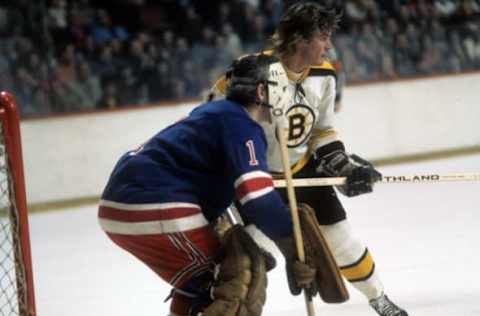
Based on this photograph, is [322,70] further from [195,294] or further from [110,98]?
[110,98]

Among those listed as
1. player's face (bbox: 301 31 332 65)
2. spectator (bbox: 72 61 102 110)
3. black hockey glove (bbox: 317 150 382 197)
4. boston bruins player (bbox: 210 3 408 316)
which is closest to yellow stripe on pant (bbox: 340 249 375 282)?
boston bruins player (bbox: 210 3 408 316)

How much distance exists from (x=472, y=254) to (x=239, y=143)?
2177mm

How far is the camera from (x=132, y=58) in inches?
293

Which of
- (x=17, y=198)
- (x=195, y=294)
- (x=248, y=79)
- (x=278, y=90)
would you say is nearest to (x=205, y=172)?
(x=248, y=79)

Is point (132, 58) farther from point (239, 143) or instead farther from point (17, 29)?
point (239, 143)

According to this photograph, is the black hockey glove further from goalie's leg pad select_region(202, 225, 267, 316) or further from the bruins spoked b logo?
goalie's leg pad select_region(202, 225, 267, 316)

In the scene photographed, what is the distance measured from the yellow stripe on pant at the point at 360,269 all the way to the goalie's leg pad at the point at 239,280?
78 cm

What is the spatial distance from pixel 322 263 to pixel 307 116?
2.66 ft

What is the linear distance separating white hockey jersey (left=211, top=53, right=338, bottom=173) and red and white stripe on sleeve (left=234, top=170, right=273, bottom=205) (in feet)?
2.35

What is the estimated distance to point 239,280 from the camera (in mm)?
2498

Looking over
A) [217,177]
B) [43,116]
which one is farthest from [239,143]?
[43,116]

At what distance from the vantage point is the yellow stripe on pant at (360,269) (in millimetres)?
3289

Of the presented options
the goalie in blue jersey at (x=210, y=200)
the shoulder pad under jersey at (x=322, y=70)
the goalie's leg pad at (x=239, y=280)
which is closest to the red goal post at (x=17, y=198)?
the goalie in blue jersey at (x=210, y=200)

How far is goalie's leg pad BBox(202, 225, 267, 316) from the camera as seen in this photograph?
2.49 metres
